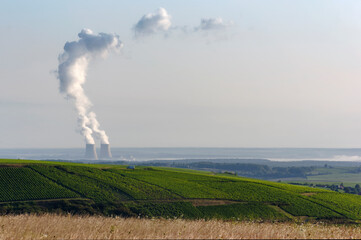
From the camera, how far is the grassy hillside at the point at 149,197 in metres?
68.7

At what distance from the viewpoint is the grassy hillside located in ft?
225

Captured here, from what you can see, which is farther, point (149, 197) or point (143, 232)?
point (149, 197)

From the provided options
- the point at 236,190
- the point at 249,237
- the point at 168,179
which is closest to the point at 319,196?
the point at 236,190

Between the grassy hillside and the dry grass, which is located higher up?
the dry grass

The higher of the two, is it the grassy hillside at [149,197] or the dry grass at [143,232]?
the dry grass at [143,232]

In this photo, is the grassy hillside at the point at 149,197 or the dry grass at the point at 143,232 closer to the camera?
the dry grass at the point at 143,232

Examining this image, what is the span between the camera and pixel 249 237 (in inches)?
464

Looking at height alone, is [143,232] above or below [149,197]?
above

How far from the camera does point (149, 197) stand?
76.3 m

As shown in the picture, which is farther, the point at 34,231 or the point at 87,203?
the point at 87,203

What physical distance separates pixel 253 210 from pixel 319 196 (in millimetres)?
22713

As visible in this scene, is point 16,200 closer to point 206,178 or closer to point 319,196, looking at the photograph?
point 206,178

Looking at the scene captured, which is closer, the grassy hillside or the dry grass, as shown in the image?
the dry grass

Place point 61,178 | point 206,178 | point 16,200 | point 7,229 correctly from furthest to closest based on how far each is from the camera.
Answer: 1. point 206,178
2. point 61,178
3. point 16,200
4. point 7,229
